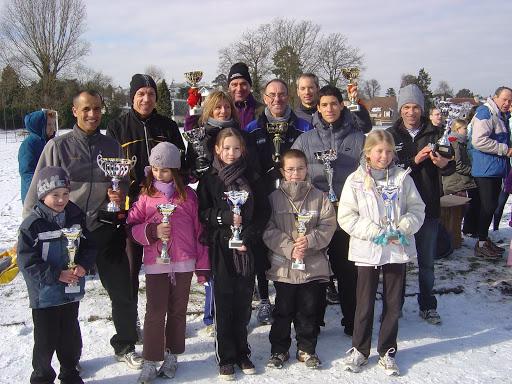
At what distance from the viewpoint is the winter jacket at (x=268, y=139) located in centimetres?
420

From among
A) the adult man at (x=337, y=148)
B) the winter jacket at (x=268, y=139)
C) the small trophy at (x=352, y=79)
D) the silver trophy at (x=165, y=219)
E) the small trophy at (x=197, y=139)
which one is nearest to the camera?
the silver trophy at (x=165, y=219)

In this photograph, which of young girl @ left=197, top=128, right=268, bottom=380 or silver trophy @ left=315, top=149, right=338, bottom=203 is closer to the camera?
young girl @ left=197, top=128, right=268, bottom=380

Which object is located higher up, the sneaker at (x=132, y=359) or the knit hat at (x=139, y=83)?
the knit hat at (x=139, y=83)

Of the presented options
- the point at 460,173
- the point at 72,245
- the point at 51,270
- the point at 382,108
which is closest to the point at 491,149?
the point at 460,173

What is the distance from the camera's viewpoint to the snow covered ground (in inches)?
140

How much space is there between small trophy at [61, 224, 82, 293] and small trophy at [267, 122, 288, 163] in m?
Result: 1.80

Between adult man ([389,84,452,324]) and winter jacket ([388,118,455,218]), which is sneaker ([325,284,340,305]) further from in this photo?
winter jacket ([388,118,455,218])

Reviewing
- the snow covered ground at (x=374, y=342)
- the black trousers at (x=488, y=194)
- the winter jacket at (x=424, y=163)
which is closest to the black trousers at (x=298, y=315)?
the snow covered ground at (x=374, y=342)

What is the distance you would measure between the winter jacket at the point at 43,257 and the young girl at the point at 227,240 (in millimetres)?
986

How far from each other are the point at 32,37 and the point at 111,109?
11.4 m

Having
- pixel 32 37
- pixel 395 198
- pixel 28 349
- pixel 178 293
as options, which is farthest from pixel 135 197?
pixel 32 37

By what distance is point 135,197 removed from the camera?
156 inches

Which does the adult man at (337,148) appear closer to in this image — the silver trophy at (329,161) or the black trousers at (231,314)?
the silver trophy at (329,161)

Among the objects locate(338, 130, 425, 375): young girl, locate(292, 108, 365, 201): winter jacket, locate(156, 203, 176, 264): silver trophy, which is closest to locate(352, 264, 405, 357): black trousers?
locate(338, 130, 425, 375): young girl
